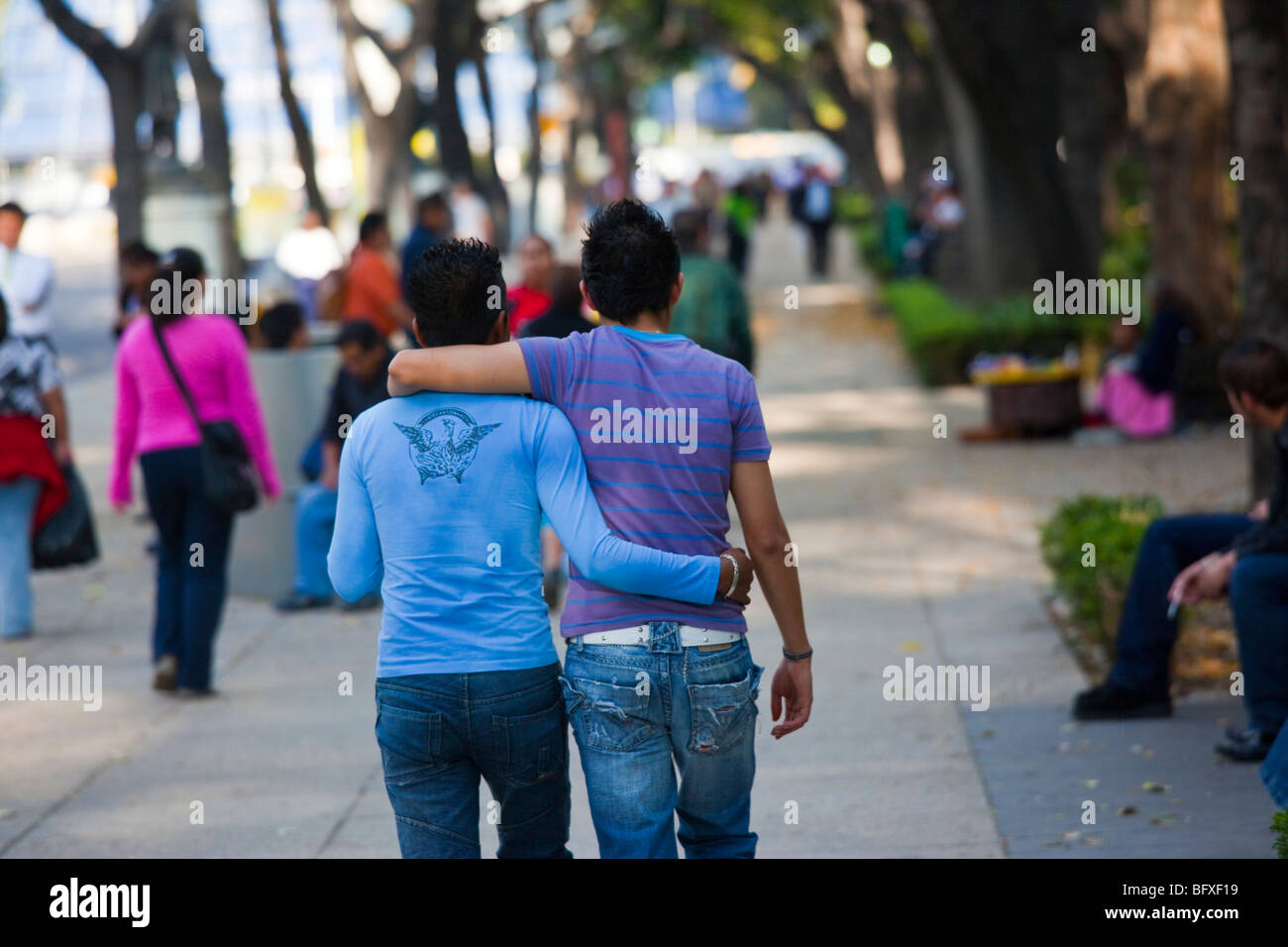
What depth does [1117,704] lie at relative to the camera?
642 centimetres

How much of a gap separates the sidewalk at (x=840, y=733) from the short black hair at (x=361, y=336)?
136 cm

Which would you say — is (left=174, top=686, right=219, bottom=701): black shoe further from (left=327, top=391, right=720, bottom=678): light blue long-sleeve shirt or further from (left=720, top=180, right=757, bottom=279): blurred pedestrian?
(left=720, top=180, right=757, bottom=279): blurred pedestrian

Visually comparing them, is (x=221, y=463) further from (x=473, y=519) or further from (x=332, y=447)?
(x=473, y=519)

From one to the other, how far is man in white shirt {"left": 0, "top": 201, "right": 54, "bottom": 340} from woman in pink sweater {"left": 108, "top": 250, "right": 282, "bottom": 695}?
133 inches

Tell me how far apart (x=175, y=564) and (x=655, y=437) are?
4430 millimetres

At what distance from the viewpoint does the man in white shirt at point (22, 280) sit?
10492 mm

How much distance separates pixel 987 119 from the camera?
1709 centimetres

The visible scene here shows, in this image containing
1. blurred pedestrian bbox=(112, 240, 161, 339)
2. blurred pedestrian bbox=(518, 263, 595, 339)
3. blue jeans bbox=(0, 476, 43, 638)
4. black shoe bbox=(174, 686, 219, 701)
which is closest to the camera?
black shoe bbox=(174, 686, 219, 701)

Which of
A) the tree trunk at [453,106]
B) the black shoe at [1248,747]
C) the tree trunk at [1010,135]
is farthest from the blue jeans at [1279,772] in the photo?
the tree trunk at [453,106]

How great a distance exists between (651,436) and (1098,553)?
13.3 feet

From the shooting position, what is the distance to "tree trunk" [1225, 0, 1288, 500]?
305 inches

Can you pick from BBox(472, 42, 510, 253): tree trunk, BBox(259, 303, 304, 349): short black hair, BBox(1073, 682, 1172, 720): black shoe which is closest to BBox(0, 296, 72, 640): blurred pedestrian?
BBox(259, 303, 304, 349): short black hair

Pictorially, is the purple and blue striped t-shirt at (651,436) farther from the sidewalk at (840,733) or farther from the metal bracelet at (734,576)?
the sidewalk at (840,733)
